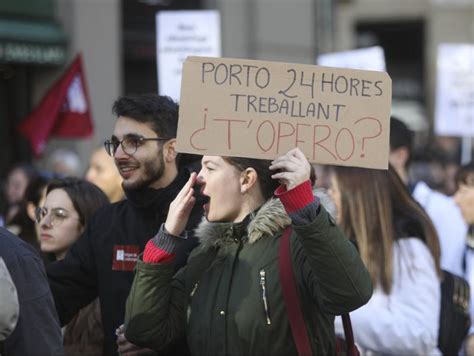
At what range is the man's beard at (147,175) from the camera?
4316 millimetres

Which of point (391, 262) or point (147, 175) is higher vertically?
point (147, 175)

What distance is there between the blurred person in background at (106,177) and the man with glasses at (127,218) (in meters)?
2.54

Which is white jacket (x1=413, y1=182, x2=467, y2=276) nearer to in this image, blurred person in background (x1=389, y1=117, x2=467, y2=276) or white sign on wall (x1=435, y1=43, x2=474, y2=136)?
blurred person in background (x1=389, y1=117, x2=467, y2=276)

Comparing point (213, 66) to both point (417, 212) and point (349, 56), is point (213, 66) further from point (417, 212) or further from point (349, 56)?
point (349, 56)

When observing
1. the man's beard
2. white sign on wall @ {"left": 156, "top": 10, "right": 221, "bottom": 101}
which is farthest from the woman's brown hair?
white sign on wall @ {"left": 156, "top": 10, "right": 221, "bottom": 101}

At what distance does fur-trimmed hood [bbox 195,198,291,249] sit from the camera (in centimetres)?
372

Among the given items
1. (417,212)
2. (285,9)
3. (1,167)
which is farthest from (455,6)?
(417,212)

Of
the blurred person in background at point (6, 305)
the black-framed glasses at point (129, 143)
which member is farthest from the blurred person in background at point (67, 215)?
the blurred person in background at point (6, 305)

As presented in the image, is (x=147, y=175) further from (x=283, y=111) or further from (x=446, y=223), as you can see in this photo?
(x=446, y=223)

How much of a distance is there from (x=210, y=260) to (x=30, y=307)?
2.28 feet

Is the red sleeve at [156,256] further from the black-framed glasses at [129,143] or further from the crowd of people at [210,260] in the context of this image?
the black-framed glasses at [129,143]

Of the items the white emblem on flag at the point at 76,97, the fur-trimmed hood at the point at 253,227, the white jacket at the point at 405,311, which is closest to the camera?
the fur-trimmed hood at the point at 253,227

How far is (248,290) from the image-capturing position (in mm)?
3664

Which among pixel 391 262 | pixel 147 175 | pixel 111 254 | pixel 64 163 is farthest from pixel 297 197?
pixel 64 163
